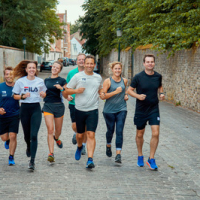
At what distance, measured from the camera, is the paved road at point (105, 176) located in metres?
4.59

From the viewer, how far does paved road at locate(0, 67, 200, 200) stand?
4.59m

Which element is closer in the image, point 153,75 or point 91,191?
point 91,191

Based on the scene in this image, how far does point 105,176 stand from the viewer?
5418 mm

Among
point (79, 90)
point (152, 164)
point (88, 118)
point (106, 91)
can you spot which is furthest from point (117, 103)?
point (152, 164)

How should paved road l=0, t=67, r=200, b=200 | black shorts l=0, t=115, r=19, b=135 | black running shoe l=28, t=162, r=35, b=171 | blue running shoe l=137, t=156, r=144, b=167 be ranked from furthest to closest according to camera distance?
black shorts l=0, t=115, r=19, b=135, blue running shoe l=137, t=156, r=144, b=167, black running shoe l=28, t=162, r=35, b=171, paved road l=0, t=67, r=200, b=200

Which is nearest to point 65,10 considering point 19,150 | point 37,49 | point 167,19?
point 37,49

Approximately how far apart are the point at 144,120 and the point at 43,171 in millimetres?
1754

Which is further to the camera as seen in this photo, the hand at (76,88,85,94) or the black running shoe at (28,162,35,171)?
the hand at (76,88,85,94)

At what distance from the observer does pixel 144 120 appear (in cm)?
597

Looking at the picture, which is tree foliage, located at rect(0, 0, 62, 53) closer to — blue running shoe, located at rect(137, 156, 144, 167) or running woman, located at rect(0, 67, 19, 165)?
running woman, located at rect(0, 67, 19, 165)

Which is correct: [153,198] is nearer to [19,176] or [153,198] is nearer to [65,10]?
[19,176]

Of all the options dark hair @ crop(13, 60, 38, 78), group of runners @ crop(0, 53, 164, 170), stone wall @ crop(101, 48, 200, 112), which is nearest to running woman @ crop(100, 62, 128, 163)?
group of runners @ crop(0, 53, 164, 170)

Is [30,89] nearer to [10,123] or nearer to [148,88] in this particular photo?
[10,123]

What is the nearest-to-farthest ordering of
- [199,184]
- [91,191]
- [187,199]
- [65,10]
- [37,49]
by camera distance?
1. [187,199]
2. [91,191]
3. [199,184]
4. [37,49]
5. [65,10]
